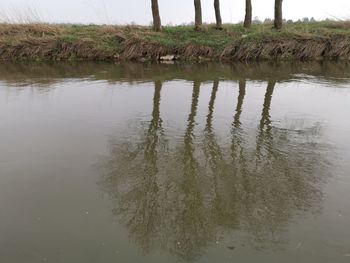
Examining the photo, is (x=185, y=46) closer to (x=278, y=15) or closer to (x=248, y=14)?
(x=248, y=14)

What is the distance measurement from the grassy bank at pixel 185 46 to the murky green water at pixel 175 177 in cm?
730

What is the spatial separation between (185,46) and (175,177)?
12070 millimetres

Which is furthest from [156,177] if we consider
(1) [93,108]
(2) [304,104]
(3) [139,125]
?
(2) [304,104]

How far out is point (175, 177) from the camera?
13.8ft

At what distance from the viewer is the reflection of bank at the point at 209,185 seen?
322cm

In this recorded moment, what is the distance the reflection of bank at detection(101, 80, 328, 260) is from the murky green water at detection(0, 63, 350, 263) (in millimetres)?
13

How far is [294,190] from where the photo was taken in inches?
155

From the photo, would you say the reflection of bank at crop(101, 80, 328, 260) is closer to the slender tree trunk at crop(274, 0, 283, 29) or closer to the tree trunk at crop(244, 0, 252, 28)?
the slender tree trunk at crop(274, 0, 283, 29)

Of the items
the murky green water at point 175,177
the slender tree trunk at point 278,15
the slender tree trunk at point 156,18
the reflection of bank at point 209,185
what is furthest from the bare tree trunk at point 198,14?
the reflection of bank at point 209,185

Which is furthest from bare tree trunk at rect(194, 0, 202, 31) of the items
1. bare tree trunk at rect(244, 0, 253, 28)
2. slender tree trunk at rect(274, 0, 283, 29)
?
slender tree trunk at rect(274, 0, 283, 29)

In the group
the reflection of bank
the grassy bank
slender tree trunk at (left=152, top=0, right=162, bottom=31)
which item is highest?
slender tree trunk at (left=152, top=0, right=162, bottom=31)

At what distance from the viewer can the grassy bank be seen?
15.4 metres

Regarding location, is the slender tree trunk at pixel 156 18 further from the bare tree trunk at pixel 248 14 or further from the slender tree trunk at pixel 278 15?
the slender tree trunk at pixel 278 15

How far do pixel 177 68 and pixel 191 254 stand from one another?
1061 cm
